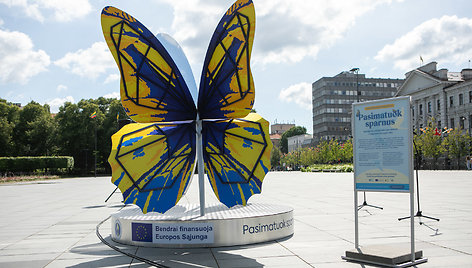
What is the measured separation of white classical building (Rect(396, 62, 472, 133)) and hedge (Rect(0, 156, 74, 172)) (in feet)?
200

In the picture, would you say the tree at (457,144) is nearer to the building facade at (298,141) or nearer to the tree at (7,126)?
the tree at (7,126)

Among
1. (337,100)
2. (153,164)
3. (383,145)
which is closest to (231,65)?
(153,164)

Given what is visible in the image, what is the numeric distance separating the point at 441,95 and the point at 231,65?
78.0 meters

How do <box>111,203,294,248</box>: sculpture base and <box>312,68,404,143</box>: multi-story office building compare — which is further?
<box>312,68,404,143</box>: multi-story office building

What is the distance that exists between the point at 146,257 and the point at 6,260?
237 cm

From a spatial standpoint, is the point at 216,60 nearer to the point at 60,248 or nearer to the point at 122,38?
the point at 122,38

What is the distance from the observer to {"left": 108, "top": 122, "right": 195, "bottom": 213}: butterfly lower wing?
7.61 metres

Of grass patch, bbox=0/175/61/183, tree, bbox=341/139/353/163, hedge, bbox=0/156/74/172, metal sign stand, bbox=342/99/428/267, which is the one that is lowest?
grass patch, bbox=0/175/61/183

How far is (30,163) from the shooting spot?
172 ft

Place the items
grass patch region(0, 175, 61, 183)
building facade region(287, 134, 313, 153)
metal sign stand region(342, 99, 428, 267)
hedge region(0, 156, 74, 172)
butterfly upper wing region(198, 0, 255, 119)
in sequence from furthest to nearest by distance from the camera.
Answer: building facade region(287, 134, 313, 153) → hedge region(0, 156, 74, 172) → grass patch region(0, 175, 61, 183) → butterfly upper wing region(198, 0, 255, 119) → metal sign stand region(342, 99, 428, 267)

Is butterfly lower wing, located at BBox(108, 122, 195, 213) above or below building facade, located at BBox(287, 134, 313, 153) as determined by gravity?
below

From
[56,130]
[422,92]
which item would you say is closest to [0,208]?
[56,130]

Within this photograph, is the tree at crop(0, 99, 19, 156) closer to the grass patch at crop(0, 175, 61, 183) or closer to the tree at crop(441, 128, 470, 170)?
the grass patch at crop(0, 175, 61, 183)

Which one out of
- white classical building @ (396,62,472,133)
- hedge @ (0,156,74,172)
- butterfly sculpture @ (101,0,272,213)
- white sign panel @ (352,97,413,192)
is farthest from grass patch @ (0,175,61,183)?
white classical building @ (396,62,472,133)
